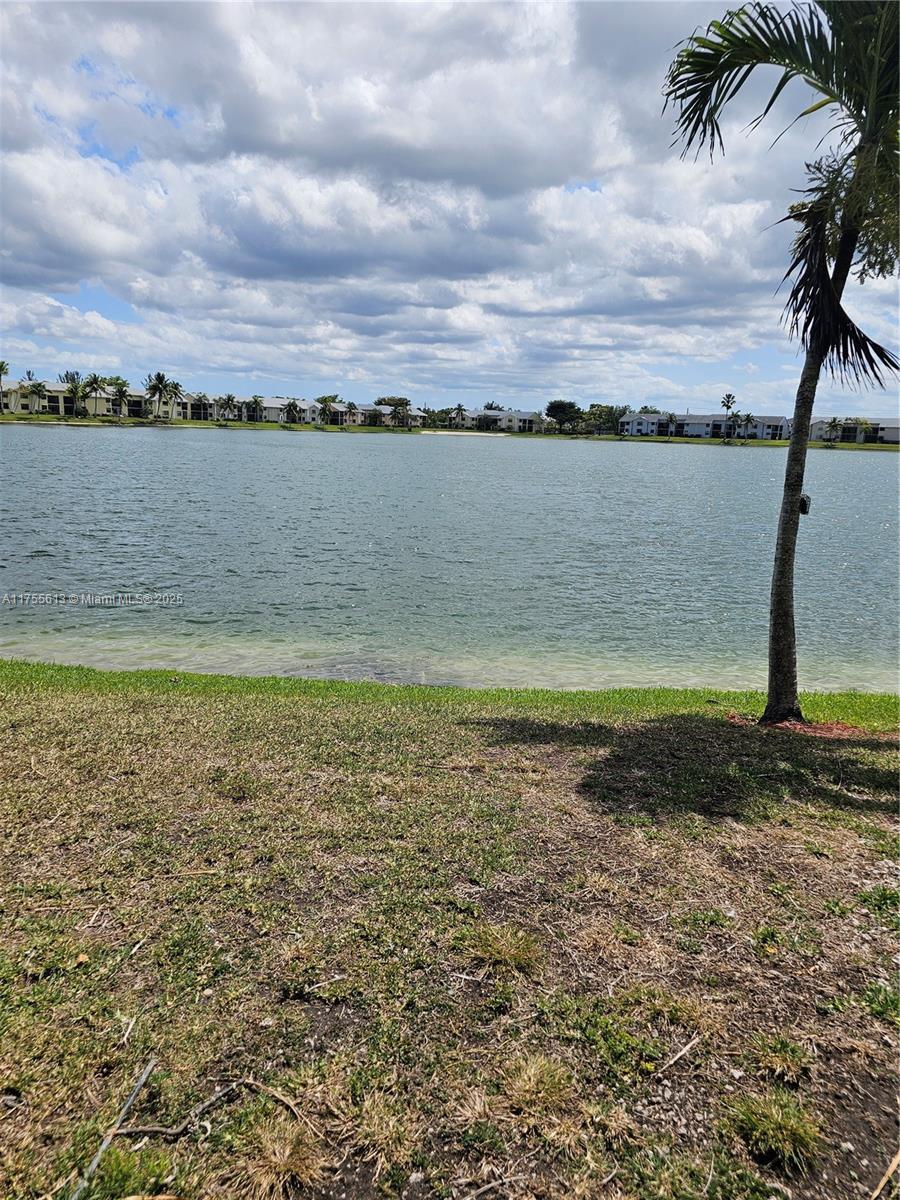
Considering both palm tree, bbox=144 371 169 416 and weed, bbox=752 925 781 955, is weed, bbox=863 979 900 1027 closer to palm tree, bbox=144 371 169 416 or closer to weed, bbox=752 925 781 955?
weed, bbox=752 925 781 955

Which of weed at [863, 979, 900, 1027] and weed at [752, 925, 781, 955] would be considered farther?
weed at [752, 925, 781, 955]

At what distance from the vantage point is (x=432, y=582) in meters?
27.0

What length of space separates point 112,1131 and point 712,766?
20.5 ft

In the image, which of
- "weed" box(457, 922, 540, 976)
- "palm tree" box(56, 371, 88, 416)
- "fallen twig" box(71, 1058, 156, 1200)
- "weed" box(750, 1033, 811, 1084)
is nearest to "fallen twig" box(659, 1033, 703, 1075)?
"weed" box(750, 1033, 811, 1084)

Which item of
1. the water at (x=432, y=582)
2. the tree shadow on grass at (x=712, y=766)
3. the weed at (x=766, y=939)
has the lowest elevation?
the water at (x=432, y=582)

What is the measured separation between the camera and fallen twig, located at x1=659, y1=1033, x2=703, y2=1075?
3676 millimetres

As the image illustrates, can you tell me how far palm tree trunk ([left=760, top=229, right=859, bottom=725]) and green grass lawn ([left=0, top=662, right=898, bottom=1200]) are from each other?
255cm

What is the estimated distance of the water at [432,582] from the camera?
17.5 metres

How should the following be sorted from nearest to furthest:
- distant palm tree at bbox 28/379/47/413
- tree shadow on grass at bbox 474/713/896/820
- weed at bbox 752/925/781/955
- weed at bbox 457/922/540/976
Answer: weed at bbox 457/922/540/976 < weed at bbox 752/925/781/955 < tree shadow on grass at bbox 474/713/896/820 < distant palm tree at bbox 28/379/47/413

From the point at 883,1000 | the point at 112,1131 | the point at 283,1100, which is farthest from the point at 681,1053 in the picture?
the point at 112,1131

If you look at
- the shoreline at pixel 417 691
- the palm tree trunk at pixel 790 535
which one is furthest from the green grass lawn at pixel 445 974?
the shoreline at pixel 417 691

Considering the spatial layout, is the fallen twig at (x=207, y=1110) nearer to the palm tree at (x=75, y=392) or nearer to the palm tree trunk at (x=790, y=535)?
the palm tree trunk at (x=790, y=535)

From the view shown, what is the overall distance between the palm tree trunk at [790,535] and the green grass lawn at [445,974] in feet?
8.38

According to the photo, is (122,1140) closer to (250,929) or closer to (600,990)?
(250,929)
